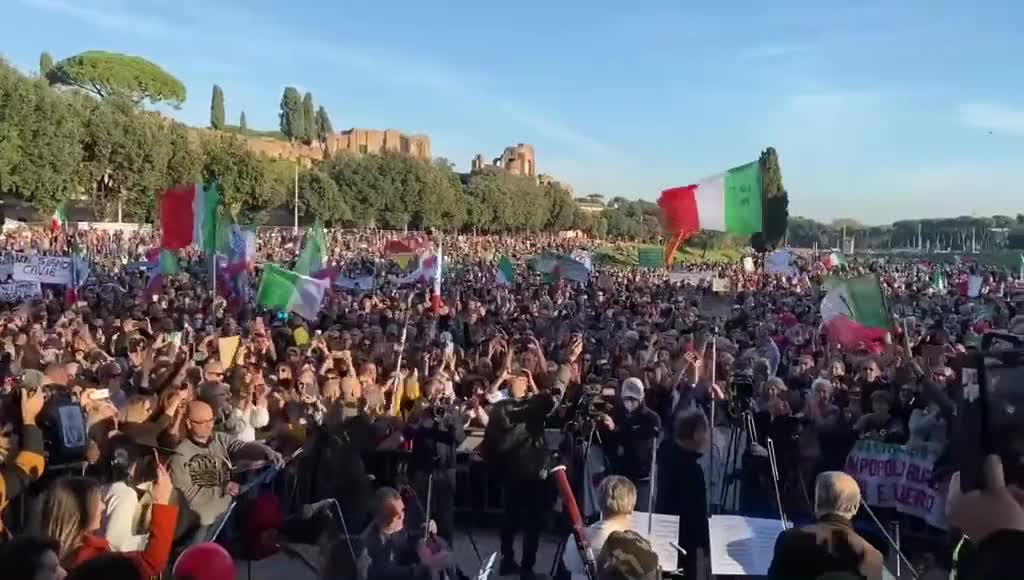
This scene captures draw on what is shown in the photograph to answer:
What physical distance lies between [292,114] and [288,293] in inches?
4463

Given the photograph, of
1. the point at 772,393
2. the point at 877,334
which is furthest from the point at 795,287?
the point at 772,393

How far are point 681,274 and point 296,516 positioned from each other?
39.3 meters

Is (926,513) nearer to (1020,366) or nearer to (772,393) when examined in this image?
(772,393)

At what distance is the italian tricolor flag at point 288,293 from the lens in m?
14.4

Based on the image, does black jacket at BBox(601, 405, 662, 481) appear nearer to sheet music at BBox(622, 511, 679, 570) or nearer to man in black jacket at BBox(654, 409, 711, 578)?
man in black jacket at BBox(654, 409, 711, 578)

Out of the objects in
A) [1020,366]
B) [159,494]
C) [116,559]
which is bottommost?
[159,494]

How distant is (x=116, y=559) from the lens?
3146 mm

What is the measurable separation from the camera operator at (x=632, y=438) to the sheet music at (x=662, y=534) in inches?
80.9

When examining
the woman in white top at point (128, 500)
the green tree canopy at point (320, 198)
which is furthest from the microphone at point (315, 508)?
the green tree canopy at point (320, 198)

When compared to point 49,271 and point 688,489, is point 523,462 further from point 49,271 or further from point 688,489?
point 49,271

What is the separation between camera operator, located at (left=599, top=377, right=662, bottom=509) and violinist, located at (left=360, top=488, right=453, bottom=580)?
2710 millimetres

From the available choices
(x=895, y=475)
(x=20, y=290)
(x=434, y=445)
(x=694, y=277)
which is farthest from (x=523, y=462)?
(x=694, y=277)

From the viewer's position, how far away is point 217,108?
386ft

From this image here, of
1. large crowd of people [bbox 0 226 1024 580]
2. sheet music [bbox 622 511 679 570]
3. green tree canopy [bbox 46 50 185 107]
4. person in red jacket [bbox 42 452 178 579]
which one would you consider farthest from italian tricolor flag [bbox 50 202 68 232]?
green tree canopy [bbox 46 50 185 107]
